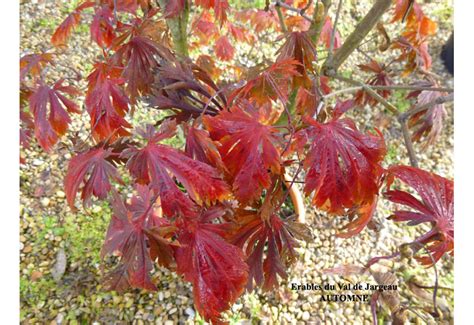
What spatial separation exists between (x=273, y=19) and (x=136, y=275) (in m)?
1.12

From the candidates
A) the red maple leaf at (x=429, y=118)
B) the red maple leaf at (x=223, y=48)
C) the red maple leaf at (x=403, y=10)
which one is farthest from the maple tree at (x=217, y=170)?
the red maple leaf at (x=223, y=48)

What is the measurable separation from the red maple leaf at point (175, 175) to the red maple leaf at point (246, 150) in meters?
0.03

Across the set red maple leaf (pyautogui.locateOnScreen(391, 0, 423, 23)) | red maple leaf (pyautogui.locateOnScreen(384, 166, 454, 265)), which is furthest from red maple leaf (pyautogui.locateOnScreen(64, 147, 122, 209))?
red maple leaf (pyautogui.locateOnScreen(391, 0, 423, 23))

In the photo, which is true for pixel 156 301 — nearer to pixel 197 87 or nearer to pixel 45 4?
pixel 197 87

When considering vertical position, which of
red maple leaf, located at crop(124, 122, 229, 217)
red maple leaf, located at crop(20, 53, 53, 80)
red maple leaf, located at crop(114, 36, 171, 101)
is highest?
red maple leaf, located at crop(20, 53, 53, 80)

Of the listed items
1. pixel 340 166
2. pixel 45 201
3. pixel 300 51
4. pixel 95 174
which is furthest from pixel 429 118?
pixel 45 201

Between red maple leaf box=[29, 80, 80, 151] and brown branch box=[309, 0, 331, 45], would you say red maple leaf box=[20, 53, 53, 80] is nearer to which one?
red maple leaf box=[29, 80, 80, 151]

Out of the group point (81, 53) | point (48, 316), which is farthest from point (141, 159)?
point (81, 53)

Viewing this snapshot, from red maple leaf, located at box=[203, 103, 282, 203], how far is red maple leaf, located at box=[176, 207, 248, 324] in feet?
0.32

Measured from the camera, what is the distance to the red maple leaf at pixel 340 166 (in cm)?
59

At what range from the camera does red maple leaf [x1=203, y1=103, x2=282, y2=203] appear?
590 mm

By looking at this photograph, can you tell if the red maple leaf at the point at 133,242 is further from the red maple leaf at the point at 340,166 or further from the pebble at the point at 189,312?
the pebble at the point at 189,312

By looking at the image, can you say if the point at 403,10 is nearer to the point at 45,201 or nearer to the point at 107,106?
the point at 107,106

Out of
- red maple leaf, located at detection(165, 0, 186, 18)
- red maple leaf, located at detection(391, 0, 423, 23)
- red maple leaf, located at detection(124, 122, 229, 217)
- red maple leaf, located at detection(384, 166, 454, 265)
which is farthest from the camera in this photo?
red maple leaf, located at detection(391, 0, 423, 23)
